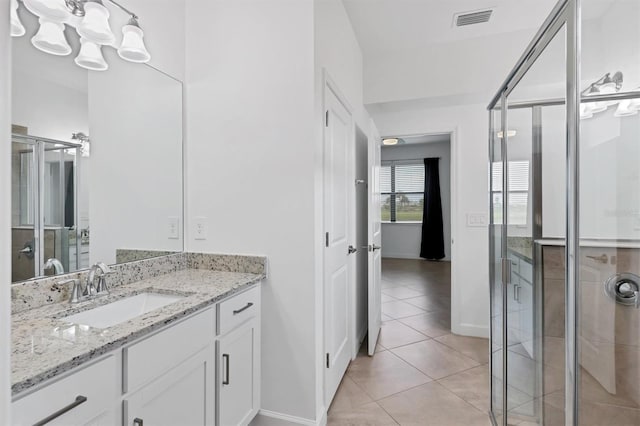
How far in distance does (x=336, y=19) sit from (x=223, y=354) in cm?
219

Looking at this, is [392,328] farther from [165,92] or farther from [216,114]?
[165,92]

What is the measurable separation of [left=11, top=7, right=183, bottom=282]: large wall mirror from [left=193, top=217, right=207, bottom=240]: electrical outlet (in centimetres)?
9

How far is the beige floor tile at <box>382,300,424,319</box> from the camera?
12.8ft

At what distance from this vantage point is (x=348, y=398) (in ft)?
7.29

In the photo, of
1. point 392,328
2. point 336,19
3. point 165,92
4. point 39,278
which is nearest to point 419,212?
point 392,328

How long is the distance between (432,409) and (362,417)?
1.54 ft

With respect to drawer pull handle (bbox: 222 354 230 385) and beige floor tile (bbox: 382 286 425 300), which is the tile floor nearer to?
beige floor tile (bbox: 382 286 425 300)

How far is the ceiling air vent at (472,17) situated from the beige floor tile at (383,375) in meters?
2.82

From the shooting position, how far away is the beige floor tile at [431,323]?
3393 mm

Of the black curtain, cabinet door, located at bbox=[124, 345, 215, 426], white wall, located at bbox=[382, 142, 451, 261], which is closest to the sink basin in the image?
cabinet door, located at bbox=[124, 345, 215, 426]

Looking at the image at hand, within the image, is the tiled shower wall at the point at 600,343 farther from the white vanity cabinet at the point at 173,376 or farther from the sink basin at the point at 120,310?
the sink basin at the point at 120,310

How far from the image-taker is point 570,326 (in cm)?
117

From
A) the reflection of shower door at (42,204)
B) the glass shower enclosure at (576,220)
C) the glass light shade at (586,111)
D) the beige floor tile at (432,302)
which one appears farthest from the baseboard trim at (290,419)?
the beige floor tile at (432,302)

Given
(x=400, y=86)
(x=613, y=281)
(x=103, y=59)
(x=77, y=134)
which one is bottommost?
(x=613, y=281)
